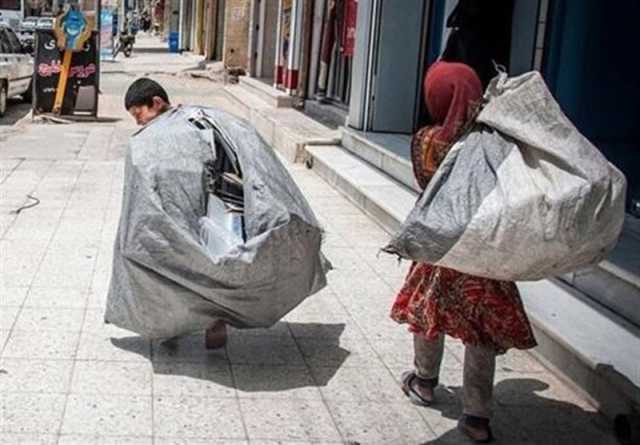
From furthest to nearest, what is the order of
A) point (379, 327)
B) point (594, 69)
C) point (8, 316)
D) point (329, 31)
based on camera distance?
point (329, 31) < point (594, 69) < point (379, 327) < point (8, 316)

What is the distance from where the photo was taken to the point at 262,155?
4.94 metres

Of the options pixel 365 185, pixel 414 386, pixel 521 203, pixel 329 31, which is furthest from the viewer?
pixel 329 31

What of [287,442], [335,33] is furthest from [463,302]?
[335,33]

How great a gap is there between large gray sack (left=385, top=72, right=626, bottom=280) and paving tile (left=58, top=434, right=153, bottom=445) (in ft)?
4.29

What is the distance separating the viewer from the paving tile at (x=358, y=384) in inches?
183

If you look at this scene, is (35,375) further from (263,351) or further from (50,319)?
(263,351)

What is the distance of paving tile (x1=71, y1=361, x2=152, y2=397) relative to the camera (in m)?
4.53

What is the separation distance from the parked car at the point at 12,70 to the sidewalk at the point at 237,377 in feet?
30.5

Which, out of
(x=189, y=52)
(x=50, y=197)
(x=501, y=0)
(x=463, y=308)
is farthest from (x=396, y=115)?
(x=189, y=52)

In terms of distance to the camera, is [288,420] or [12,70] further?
[12,70]

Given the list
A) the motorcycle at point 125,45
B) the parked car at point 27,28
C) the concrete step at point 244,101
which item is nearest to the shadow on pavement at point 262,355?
the concrete step at point 244,101

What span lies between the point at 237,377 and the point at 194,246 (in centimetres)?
72

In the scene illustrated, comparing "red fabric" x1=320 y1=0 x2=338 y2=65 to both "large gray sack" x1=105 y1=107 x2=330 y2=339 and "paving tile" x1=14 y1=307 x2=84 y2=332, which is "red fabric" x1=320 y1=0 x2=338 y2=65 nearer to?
"paving tile" x1=14 y1=307 x2=84 y2=332

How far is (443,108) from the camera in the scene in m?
4.15
